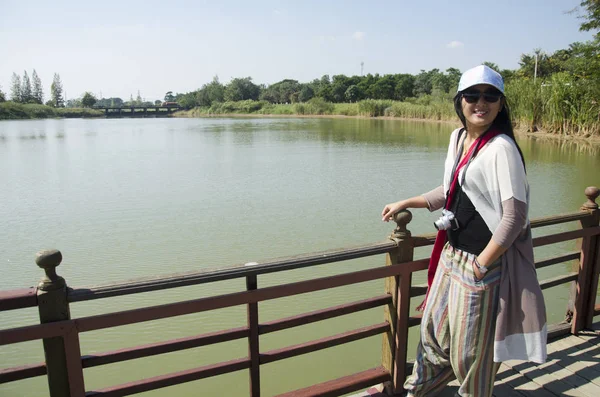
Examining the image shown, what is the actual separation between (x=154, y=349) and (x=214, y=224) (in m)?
5.52

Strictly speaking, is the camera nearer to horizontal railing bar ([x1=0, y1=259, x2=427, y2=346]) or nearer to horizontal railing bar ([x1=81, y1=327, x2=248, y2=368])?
horizontal railing bar ([x1=0, y1=259, x2=427, y2=346])

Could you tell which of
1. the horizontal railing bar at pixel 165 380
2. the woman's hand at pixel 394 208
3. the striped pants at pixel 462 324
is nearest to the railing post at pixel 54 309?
the horizontal railing bar at pixel 165 380

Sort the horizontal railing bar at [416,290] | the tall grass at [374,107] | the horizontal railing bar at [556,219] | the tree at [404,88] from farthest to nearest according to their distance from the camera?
1. the tree at [404,88]
2. the tall grass at [374,107]
3. the horizontal railing bar at [556,219]
4. the horizontal railing bar at [416,290]

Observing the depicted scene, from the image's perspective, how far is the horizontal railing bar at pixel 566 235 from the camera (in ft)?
7.75

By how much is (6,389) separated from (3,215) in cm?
564

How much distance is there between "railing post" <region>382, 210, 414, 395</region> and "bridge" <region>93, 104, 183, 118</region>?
247 feet

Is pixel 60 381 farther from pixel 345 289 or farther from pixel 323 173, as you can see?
pixel 323 173

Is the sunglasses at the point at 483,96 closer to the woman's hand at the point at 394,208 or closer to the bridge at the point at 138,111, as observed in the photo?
the woman's hand at the point at 394,208

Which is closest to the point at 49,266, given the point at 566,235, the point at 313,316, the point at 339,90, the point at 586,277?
the point at 313,316

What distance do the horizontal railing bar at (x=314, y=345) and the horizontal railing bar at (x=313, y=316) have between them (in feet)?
0.35

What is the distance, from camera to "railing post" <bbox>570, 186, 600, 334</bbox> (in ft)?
8.70

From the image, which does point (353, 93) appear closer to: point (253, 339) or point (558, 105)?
Answer: point (558, 105)

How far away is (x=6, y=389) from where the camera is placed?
3316mm

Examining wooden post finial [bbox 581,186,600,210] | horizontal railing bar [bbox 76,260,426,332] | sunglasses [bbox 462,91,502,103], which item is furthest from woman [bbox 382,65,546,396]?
wooden post finial [bbox 581,186,600,210]
